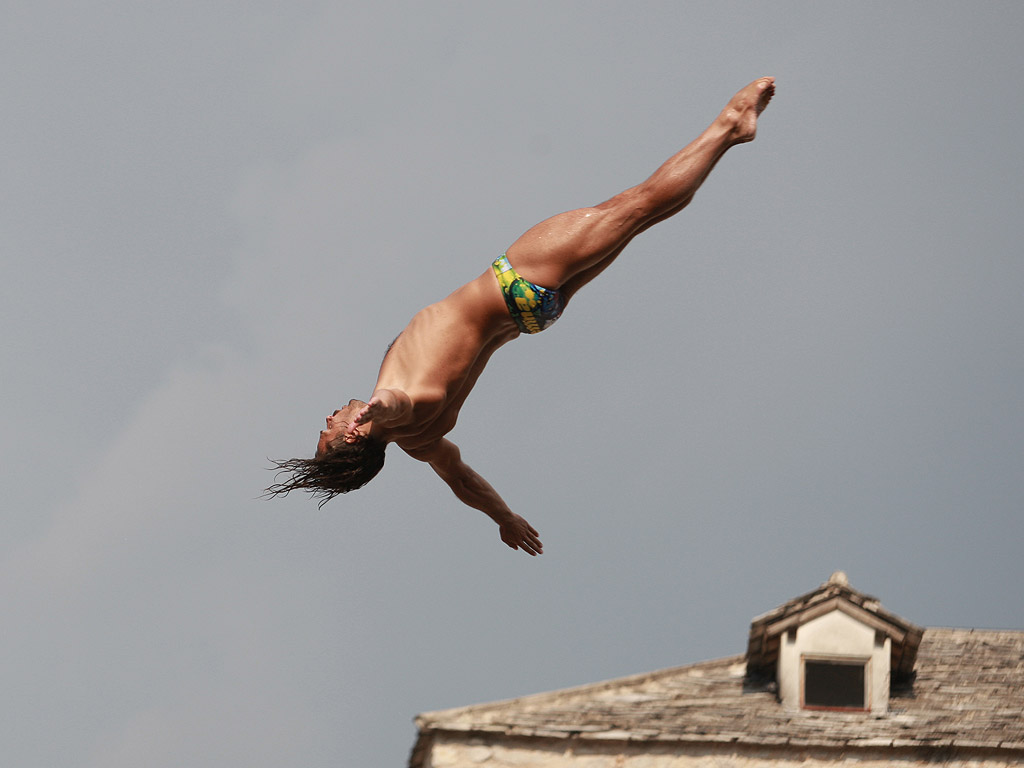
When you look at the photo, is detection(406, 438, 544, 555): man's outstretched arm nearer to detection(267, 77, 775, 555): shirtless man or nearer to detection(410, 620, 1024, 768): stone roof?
detection(267, 77, 775, 555): shirtless man

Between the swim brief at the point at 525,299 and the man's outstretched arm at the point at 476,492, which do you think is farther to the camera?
the man's outstretched arm at the point at 476,492

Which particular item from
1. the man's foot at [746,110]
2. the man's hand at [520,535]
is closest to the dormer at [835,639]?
the man's hand at [520,535]

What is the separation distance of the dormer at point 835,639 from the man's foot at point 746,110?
615cm

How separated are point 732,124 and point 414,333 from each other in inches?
98.6

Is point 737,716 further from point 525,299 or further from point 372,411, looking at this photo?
point 372,411

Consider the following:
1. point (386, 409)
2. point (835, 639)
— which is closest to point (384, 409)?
point (386, 409)

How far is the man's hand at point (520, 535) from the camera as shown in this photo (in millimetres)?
17406

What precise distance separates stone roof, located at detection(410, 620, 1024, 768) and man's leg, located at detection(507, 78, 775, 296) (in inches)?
209

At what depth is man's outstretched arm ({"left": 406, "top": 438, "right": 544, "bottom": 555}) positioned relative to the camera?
16688 millimetres

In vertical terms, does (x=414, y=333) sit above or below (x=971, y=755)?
above

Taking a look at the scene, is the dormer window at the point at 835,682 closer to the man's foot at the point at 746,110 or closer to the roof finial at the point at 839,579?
the roof finial at the point at 839,579

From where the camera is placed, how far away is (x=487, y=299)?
15.4 metres

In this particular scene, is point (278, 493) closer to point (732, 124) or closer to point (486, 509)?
point (486, 509)

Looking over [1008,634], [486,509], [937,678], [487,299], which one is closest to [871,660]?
[937,678]
